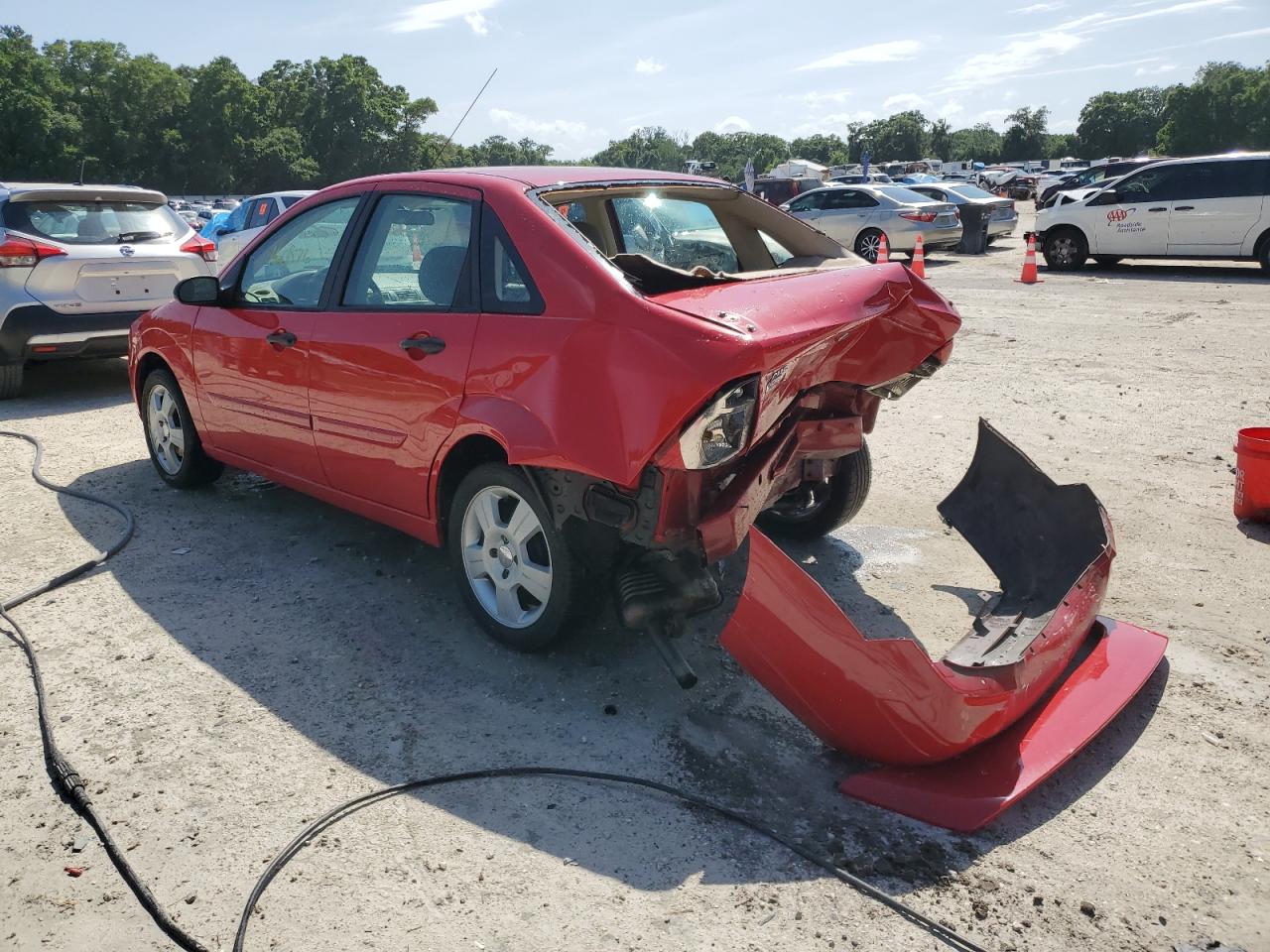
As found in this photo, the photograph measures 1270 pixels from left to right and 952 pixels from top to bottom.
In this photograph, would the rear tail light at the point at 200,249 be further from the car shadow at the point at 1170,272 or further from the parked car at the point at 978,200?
the parked car at the point at 978,200

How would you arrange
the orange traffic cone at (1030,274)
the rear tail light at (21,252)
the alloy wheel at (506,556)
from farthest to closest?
the orange traffic cone at (1030,274), the rear tail light at (21,252), the alloy wheel at (506,556)

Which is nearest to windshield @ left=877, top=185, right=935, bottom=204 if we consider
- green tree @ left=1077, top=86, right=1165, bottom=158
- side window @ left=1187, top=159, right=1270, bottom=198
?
side window @ left=1187, top=159, right=1270, bottom=198

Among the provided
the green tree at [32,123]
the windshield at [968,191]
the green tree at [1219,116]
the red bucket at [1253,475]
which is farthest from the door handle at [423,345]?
the green tree at [1219,116]

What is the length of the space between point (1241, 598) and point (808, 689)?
7.92 ft

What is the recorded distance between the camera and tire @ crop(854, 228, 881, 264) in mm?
19328

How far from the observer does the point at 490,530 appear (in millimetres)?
3855

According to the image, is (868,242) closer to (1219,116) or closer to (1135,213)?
(1135,213)

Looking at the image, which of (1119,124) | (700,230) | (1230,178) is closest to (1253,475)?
(700,230)

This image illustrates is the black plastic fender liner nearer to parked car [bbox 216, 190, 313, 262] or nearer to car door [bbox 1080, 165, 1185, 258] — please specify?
car door [bbox 1080, 165, 1185, 258]

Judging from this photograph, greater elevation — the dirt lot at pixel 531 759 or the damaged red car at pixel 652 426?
the damaged red car at pixel 652 426

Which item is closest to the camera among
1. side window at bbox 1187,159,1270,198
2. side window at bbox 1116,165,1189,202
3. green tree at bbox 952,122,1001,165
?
side window at bbox 1187,159,1270,198

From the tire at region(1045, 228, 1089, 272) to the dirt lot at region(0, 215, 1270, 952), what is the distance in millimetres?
12185

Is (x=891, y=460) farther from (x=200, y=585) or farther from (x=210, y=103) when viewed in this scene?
(x=210, y=103)

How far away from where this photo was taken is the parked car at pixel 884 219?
19172 millimetres
